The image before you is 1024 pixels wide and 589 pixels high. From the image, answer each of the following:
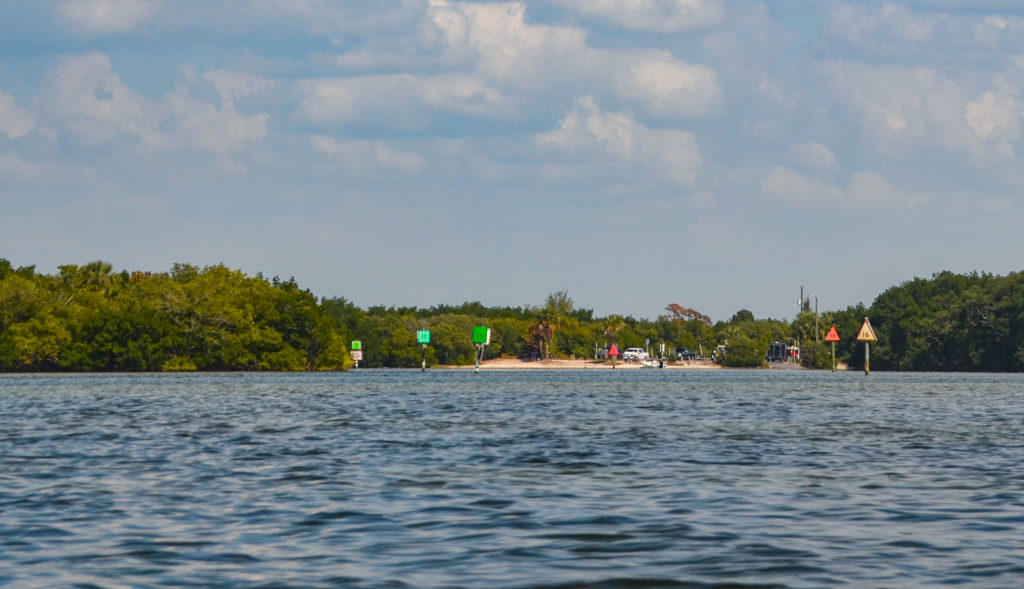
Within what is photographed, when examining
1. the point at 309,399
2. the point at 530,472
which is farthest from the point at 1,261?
the point at 530,472

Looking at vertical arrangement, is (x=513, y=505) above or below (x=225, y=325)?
below

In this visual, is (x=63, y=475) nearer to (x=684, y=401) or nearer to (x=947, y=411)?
(x=947, y=411)

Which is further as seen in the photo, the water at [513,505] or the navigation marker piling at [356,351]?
the navigation marker piling at [356,351]

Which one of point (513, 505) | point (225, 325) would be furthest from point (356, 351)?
point (513, 505)

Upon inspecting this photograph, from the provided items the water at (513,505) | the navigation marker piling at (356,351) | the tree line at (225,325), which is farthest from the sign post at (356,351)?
the water at (513,505)

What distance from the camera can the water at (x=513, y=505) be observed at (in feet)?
42.1

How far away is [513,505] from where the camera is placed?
1830 cm

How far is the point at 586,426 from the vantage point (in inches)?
1475

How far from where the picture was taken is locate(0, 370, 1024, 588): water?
12844mm

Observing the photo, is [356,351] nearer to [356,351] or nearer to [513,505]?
[356,351]

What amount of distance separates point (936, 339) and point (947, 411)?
13282cm

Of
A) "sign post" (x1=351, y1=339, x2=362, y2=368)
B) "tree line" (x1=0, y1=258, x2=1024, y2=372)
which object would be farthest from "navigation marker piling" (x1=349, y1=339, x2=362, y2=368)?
"tree line" (x1=0, y1=258, x2=1024, y2=372)

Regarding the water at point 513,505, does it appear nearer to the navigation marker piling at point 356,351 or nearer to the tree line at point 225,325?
the tree line at point 225,325

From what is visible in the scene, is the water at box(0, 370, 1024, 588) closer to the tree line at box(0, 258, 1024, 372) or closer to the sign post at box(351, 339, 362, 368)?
the tree line at box(0, 258, 1024, 372)
